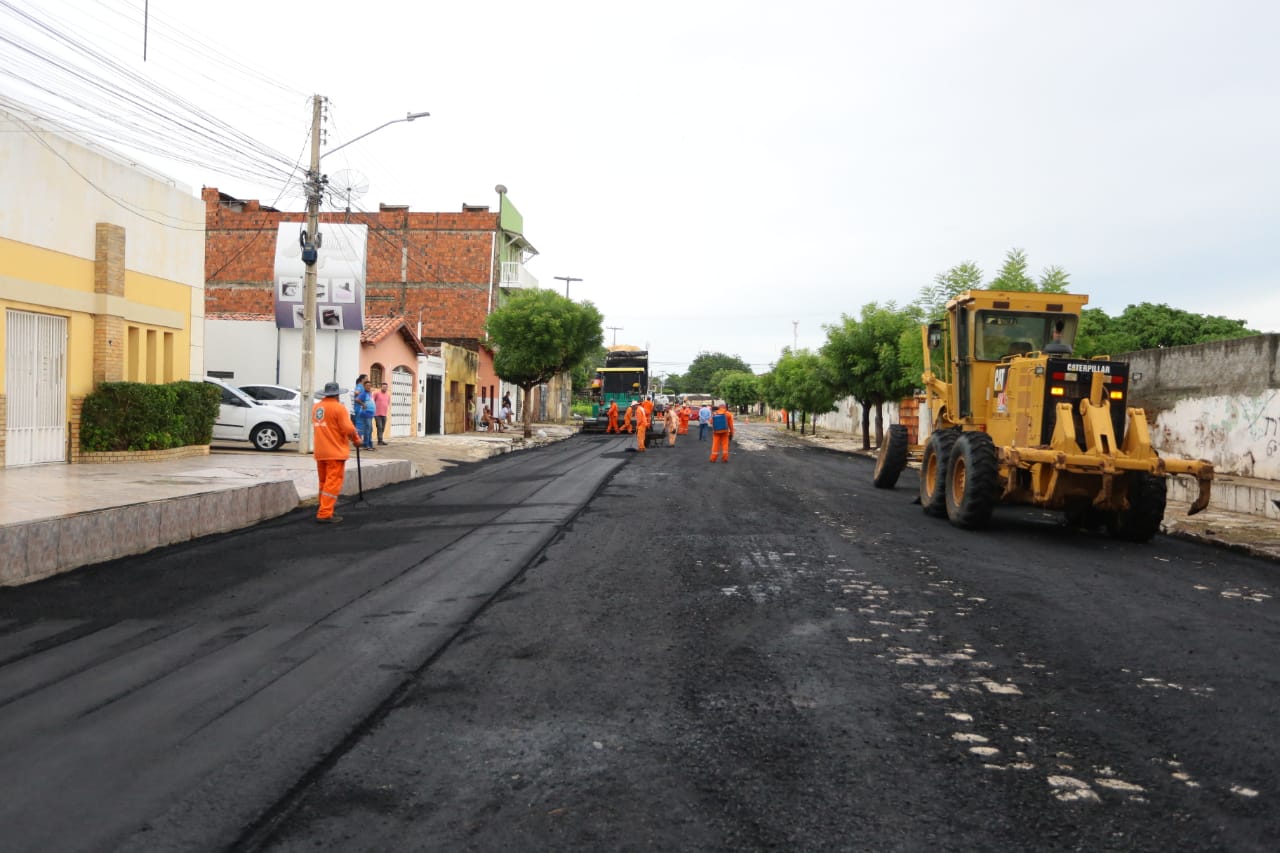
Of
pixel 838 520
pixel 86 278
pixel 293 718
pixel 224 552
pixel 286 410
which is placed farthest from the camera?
pixel 286 410

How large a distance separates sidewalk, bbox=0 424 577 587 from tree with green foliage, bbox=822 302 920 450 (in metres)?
20.6

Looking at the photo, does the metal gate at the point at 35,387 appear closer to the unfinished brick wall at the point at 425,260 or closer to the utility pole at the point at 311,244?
the utility pole at the point at 311,244

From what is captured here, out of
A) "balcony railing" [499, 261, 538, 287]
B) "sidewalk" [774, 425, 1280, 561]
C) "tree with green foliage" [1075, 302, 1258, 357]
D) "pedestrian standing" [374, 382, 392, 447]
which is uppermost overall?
"balcony railing" [499, 261, 538, 287]

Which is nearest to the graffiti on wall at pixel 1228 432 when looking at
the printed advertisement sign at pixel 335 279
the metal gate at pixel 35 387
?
the metal gate at pixel 35 387

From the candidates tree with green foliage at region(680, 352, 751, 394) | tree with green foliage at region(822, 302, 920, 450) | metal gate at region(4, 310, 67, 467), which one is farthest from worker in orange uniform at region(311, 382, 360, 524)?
tree with green foliage at region(680, 352, 751, 394)

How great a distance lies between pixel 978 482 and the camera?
467 inches

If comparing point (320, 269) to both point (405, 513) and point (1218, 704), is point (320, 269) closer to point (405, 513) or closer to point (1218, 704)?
point (405, 513)

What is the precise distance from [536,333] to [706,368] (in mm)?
127496

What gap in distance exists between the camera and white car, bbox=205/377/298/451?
76.4 feet

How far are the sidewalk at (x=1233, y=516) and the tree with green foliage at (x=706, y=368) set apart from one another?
477 ft

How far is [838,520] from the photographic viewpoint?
504 inches

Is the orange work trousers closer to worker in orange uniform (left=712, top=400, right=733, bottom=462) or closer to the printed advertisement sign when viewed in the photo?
worker in orange uniform (left=712, top=400, right=733, bottom=462)

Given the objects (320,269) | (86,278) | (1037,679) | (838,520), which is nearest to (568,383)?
(320,269)

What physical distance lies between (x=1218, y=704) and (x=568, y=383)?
70649mm
